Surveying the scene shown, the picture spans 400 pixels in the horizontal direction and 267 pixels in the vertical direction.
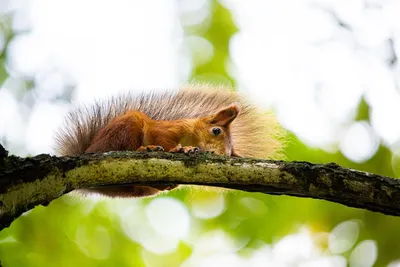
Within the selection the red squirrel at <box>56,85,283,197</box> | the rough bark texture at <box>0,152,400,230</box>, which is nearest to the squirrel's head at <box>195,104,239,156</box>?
the red squirrel at <box>56,85,283,197</box>

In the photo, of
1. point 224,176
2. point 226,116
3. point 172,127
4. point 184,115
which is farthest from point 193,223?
point 224,176

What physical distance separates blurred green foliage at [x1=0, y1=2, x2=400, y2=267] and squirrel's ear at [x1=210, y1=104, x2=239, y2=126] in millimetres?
878

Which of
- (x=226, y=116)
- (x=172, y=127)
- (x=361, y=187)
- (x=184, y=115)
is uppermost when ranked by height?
(x=184, y=115)

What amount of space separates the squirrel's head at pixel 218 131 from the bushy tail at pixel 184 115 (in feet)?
0.72

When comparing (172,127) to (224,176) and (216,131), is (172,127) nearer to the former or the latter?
(216,131)

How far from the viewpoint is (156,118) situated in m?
3.87

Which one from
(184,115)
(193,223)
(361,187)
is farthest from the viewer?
(193,223)

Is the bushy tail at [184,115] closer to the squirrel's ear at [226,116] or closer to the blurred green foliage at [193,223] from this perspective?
the squirrel's ear at [226,116]

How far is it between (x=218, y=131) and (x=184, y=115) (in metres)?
0.34

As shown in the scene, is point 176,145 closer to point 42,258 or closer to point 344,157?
point 42,258

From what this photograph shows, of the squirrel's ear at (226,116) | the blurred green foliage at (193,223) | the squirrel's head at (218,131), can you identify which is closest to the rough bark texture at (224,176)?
the squirrel's head at (218,131)

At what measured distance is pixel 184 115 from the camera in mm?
3977

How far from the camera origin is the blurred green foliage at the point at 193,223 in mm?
4266

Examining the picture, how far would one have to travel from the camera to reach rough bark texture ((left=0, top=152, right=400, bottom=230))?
6.30 feet
